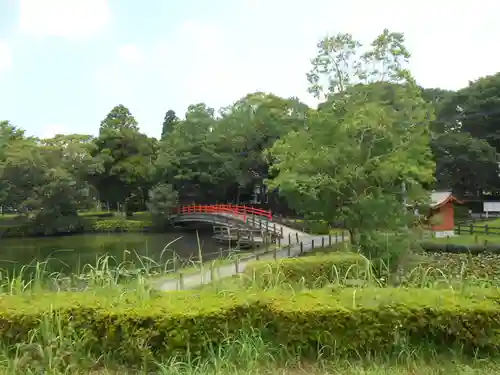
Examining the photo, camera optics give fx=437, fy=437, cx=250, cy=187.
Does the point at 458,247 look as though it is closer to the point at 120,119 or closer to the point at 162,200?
the point at 162,200

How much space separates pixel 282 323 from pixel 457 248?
14428 mm

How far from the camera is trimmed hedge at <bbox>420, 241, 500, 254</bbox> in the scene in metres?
15.3

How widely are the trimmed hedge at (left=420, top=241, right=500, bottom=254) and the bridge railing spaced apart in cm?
1202

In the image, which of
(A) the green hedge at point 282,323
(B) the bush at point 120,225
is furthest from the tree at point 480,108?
(A) the green hedge at point 282,323

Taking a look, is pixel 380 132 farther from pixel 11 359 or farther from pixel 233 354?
pixel 11 359

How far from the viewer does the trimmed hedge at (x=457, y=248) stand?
1528 cm

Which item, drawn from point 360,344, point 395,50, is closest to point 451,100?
point 395,50

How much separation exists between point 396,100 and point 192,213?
21.1 meters

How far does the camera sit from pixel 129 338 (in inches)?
144

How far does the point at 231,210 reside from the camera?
98.7 ft

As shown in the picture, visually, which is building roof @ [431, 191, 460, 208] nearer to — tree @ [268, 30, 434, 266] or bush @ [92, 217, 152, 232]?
tree @ [268, 30, 434, 266]

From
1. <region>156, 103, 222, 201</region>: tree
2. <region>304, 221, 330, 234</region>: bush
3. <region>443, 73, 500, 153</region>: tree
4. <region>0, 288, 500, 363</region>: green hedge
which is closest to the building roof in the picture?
<region>304, 221, 330, 234</region>: bush

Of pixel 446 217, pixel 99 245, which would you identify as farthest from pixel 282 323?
pixel 99 245

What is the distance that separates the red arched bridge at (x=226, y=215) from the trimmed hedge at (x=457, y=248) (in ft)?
31.2
